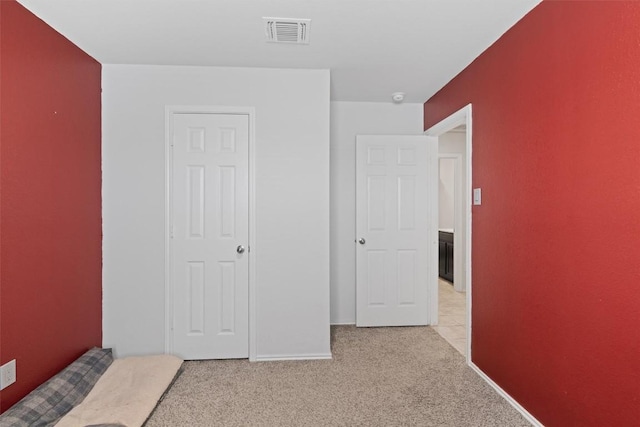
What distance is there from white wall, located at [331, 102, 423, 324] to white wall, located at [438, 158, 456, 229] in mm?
3180

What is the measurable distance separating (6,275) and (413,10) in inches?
107

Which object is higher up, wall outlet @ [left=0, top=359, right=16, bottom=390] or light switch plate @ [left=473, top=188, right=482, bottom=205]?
light switch plate @ [left=473, top=188, right=482, bottom=205]

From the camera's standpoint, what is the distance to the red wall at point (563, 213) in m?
1.56

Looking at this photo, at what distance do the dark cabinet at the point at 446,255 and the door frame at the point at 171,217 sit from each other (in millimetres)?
3902

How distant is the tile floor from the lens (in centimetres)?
351

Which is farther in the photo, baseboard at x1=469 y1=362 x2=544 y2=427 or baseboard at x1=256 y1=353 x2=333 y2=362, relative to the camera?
baseboard at x1=256 y1=353 x2=333 y2=362

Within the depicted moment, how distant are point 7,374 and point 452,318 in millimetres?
3988

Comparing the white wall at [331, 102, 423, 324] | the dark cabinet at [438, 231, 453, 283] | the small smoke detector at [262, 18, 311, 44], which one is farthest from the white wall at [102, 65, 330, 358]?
the dark cabinet at [438, 231, 453, 283]

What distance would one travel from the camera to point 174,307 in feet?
9.95

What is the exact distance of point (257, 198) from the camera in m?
3.05

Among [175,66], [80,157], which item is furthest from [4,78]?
[175,66]

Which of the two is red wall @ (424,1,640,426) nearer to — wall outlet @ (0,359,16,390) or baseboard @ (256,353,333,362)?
baseboard @ (256,353,333,362)

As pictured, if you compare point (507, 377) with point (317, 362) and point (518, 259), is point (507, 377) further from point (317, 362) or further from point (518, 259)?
point (317, 362)

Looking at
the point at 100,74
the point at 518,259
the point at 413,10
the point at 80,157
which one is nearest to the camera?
the point at 413,10
